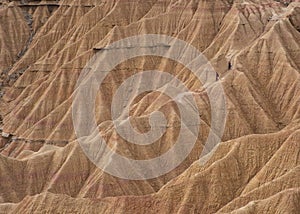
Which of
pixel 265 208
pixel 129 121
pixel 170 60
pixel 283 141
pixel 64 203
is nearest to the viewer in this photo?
pixel 265 208

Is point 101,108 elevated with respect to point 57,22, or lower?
lower

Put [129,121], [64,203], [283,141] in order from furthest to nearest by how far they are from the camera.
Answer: [129,121]
[283,141]
[64,203]

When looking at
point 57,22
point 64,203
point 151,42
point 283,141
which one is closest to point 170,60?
point 151,42

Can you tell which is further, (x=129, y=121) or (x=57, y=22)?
(x=57, y=22)

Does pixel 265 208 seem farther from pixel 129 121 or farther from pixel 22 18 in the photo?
pixel 22 18

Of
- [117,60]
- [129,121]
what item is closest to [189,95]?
[129,121]

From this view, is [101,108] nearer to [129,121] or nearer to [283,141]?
[129,121]
